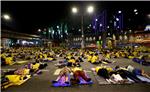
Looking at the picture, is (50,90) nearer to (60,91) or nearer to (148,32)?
(60,91)

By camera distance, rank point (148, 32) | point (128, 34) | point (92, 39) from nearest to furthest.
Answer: point (148, 32), point (128, 34), point (92, 39)

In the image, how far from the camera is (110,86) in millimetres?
10438

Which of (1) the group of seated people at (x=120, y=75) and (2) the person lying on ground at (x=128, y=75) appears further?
(2) the person lying on ground at (x=128, y=75)

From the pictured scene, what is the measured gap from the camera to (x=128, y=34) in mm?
75188

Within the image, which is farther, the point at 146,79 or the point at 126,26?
the point at 126,26

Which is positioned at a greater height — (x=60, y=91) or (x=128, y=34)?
(x=128, y=34)

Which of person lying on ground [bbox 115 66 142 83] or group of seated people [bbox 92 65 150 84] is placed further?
person lying on ground [bbox 115 66 142 83]

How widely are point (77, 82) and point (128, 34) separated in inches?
2663

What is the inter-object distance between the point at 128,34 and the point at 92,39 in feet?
119

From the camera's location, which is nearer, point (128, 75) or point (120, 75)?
point (120, 75)

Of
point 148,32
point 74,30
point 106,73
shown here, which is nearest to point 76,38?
point 74,30

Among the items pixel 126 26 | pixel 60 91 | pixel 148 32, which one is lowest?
pixel 60 91

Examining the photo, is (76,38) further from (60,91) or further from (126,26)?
(60,91)

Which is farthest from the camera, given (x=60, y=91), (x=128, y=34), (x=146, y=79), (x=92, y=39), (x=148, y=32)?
(x=92, y=39)
